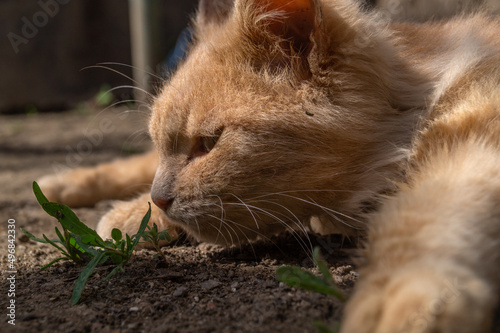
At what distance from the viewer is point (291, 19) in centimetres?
205

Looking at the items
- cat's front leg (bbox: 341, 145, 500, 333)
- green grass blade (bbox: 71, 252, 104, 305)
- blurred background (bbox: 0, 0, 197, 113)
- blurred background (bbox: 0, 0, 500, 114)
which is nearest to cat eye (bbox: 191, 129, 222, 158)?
green grass blade (bbox: 71, 252, 104, 305)

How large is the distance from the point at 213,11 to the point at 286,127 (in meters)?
1.36

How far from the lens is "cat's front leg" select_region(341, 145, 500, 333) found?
4.02 ft

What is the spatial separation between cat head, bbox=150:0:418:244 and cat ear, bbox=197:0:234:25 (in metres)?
0.83

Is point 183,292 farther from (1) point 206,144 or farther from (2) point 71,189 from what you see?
(2) point 71,189

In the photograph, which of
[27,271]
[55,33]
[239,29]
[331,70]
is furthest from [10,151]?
[331,70]

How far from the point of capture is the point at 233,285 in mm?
1900

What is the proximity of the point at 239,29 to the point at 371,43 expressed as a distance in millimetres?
610

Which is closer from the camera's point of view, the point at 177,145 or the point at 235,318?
the point at 235,318

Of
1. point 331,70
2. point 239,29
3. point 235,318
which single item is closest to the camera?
point 235,318

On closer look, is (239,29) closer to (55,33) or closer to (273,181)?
Result: (273,181)

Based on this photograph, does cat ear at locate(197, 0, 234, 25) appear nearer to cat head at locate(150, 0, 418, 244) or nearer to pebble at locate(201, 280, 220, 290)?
cat head at locate(150, 0, 418, 244)

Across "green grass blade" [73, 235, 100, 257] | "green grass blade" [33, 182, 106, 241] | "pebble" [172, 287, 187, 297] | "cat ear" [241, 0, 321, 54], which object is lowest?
"pebble" [172, 287, 187, 297]

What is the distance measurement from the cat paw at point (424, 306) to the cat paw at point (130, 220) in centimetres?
148
